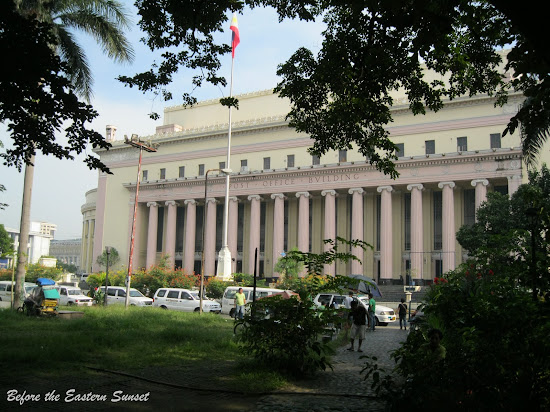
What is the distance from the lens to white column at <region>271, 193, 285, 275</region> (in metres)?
56.9

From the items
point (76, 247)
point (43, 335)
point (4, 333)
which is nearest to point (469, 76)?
point (43, 335)

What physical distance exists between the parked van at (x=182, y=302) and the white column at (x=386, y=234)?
22125mm

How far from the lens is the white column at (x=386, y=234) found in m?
50.1

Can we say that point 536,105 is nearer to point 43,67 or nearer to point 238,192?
point 43,67

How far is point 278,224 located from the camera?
188 ft

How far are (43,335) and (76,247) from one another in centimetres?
18510

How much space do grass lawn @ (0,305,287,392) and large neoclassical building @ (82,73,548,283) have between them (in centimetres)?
2229

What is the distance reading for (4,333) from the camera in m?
15.0

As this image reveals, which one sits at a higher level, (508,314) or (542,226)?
(542,226)

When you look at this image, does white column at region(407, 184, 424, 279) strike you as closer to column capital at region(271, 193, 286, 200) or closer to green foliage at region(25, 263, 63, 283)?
column capital at region(271, 193, 286, 200)

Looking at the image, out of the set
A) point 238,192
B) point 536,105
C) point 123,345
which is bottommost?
point 123,345

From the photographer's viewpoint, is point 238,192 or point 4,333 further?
point 238,192

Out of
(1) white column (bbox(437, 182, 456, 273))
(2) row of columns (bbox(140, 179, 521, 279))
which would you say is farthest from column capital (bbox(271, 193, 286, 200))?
(1) white column (bbox(437, 182, 456, 273))

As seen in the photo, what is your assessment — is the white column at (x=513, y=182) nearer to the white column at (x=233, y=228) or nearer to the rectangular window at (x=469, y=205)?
the rectangular window at (x=469, y=205)
